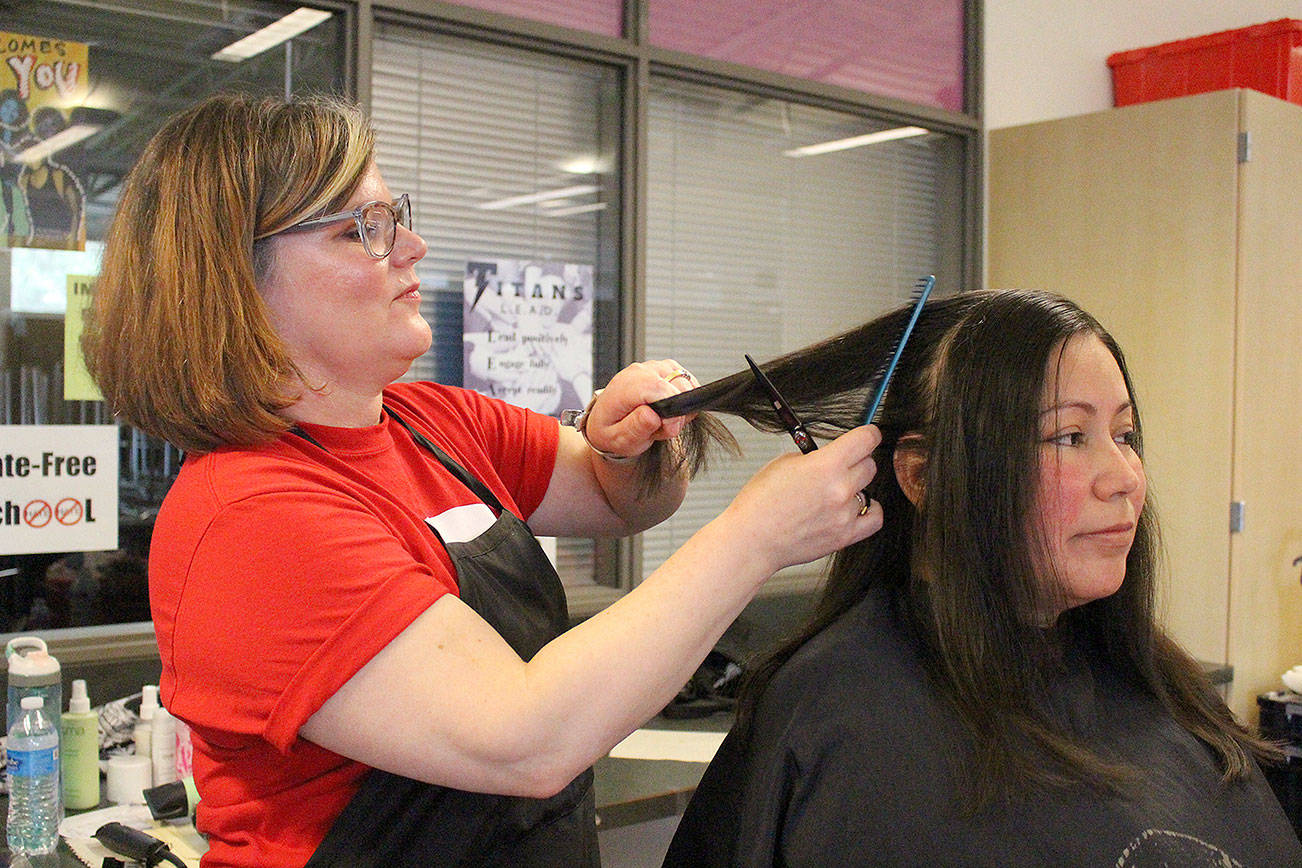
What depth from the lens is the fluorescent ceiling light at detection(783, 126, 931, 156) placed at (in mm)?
3596

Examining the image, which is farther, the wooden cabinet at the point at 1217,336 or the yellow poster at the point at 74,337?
the wooden cabinet at the point at 1217,336

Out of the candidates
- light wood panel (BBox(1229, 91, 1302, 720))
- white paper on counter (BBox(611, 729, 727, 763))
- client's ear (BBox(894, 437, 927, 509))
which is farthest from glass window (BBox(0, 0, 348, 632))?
light wood panel (BBox(1229, 91, 1302, 720))

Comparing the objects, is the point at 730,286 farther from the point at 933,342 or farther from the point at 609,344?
the point at 933,342

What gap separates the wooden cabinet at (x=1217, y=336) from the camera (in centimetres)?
319

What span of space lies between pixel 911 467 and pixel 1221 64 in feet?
9.74

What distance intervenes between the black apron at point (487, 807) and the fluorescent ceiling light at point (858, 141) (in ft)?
7.88

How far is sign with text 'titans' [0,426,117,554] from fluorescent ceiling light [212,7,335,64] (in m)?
0.86

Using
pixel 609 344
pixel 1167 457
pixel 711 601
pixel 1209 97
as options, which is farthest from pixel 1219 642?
pixel 711 601

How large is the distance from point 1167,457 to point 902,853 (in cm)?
243

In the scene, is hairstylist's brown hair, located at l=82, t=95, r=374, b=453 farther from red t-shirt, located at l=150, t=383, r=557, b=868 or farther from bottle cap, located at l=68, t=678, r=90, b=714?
bottle cap, located at l=68, t=678, r=90, b=714

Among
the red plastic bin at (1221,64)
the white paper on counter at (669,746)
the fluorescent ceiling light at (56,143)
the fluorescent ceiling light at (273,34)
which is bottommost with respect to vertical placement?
the white paper on counter at (669,746)

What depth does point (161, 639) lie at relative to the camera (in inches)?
44.8

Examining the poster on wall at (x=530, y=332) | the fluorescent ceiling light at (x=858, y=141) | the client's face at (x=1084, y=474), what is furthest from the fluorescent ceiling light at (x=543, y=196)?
the client's face at (x=1084, y=474)

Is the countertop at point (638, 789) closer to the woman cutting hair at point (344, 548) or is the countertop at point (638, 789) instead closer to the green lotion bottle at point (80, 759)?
the green lotion bottle at point (80, 759)
